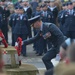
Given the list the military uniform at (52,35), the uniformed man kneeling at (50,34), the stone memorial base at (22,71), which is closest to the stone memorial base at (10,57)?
the stone memorial base at (22,71)

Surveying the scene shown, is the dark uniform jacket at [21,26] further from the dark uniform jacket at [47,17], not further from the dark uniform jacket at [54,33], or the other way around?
the dark uniform jacket at [54,33]

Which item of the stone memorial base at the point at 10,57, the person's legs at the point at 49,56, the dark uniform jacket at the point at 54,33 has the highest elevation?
the dark uniform jacket at the point at 54,33

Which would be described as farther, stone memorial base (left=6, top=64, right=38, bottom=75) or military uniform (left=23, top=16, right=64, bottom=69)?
military uniform (left=23, top=16, right=64, bottom=69)

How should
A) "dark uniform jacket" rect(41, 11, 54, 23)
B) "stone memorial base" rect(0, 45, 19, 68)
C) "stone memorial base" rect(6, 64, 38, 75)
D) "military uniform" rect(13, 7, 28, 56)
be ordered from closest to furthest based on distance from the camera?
1. "stone memorial base" rect(6, 64, 38, 75)
2. "stone memorial base" rect(0, 45, 19, 68)
3. "military uniform" rect(13, 7, 28, 56)
4. "dark uniform jacket" rect(41, 11, 54, 23)

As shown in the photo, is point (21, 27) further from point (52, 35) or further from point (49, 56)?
point (52, 35)

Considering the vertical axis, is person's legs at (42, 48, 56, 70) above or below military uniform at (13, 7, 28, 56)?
above

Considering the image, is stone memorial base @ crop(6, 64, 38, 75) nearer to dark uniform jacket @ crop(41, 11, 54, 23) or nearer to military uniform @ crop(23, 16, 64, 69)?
military uniform @ crop(23, 16, 64, 69)

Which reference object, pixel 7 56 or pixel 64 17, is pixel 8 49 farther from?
pixel 64 17

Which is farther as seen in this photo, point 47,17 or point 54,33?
point 47,17

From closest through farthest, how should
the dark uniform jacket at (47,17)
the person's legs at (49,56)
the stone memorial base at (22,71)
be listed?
1. the stone memorial base at (22,71)
2. the person's legs at (49,56)
3. the dark uniform jacket at (47,17)

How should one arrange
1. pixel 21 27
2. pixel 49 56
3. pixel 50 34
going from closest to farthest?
pixel 50 34 < pixel 49 56 < pixel 21 27

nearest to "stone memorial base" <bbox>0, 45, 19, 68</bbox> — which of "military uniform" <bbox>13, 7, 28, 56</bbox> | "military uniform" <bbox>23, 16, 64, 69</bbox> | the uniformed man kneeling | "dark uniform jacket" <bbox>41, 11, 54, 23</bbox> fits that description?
"military uniform" <bbox>23, 16, 64, 69</bbox>

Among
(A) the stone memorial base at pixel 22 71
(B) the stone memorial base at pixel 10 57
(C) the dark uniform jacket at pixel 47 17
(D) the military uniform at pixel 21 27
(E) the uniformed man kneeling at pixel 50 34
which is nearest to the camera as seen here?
(A) the stone memorial base at pixel 22 71

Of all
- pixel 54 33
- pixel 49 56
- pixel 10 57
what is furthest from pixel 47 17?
pixel 10 57
